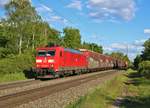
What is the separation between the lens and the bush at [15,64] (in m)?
42.3

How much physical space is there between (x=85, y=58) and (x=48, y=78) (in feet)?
54.5

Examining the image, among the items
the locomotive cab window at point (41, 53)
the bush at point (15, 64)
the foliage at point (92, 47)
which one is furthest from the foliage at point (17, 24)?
the foliage at point (92, 47)

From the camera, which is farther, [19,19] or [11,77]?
[19,19]

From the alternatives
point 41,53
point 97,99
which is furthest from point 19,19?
point 97,99

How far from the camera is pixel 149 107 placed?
54.9 ft

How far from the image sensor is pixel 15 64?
44.5m

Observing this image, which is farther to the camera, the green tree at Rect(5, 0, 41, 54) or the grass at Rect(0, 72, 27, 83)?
the green tree at Rect(5, 0, 41, 54)

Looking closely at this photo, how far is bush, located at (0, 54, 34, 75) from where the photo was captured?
4232cm

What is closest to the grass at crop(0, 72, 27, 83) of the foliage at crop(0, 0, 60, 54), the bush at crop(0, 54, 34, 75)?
the bush at crop(0, 54, 34, 75)

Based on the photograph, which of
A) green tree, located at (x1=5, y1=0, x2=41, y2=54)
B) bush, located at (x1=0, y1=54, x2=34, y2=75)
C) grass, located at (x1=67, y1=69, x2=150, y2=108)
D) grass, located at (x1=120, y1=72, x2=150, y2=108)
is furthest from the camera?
green tree, located at (x1=5, y1=0, x2=41, y2=54)

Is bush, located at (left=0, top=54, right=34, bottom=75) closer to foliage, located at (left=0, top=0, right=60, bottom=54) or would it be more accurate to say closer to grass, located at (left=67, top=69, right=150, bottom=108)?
grass, located at (left=67, top=69, right=150, bottom=108)

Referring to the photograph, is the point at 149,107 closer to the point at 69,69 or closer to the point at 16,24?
the point at 69,69

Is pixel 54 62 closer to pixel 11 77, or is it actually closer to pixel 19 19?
pixel 11 77

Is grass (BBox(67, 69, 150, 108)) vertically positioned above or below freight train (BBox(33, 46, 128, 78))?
below
